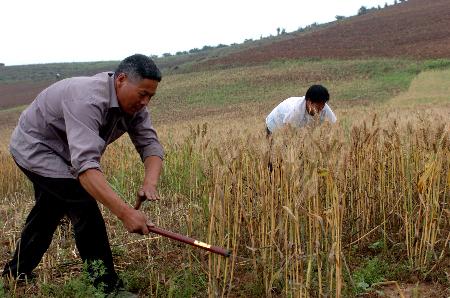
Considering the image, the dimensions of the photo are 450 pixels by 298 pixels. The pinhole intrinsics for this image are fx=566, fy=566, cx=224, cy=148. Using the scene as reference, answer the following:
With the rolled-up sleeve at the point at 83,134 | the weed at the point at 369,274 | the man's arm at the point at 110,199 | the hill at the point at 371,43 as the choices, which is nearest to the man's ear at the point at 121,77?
the rolled-up sleeve at the point at 83,134

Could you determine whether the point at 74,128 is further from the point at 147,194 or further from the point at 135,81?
the point at 147,194

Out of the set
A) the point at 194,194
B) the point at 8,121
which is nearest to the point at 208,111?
the point at 8,121

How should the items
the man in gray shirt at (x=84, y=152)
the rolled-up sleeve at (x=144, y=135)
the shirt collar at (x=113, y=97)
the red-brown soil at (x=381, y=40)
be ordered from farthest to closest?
the red-brown soil at (x=381, y=40), the rolled-up sleeve at (x=144, y=135), the shirt collar at (x=113, y=97), the man in gray shirt at (x=84, y=152)

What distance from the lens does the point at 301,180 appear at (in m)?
2.80

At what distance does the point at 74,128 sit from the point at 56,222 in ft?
3.10

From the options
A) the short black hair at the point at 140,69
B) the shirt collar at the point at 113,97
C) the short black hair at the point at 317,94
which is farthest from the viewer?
the short black hair at the point at 317,94

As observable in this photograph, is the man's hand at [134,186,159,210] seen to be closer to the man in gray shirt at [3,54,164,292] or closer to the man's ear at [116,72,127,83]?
the man in gray shirt at [3,54,164,292]

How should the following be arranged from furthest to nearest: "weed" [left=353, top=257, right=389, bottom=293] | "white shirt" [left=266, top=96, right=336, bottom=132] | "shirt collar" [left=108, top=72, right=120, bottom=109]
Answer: "white shirt" [left=266, top=96, right=336, bottom=132], "weed" [left=353, top=257, right=389, bottom=293], "shirt collar" [left=108, top=72, right=120, bottom=109]

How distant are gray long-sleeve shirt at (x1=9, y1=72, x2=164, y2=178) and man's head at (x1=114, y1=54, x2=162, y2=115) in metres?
0.07

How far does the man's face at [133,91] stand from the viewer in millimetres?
2938

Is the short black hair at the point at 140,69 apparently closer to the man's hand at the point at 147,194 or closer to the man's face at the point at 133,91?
the man's face at the point at 133,91

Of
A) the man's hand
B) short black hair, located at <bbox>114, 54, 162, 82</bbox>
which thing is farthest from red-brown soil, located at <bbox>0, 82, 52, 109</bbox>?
short black hair, located at <bbox>114, 54, 162, 82</bbox>

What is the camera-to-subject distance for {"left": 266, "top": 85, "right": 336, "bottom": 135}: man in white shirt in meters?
4.96

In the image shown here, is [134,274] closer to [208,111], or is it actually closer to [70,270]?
[70,270]
